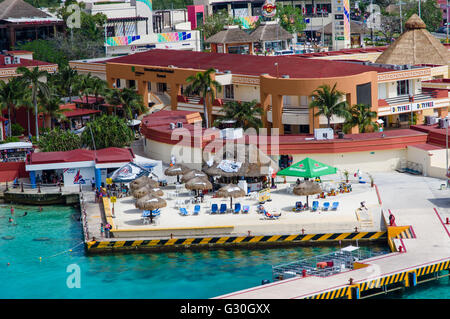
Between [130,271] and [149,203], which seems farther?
[149,203]

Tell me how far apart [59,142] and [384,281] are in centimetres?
3480

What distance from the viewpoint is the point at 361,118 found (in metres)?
69.8

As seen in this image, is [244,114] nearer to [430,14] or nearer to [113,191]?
[113,191]

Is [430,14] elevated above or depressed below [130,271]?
above

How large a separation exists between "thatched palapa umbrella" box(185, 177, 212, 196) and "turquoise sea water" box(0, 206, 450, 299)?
7.45 meters

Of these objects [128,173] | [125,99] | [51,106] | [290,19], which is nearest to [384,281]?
[128,173]

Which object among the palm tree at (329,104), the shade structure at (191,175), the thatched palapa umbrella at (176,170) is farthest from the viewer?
the palm tree at (329,104)

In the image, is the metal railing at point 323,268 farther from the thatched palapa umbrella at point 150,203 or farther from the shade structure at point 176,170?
the shade structure at point 176,170

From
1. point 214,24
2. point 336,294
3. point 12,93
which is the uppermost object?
point 214,24

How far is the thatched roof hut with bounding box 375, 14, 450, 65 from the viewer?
9581 centimetres

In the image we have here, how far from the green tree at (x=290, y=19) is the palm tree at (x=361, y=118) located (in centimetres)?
8785

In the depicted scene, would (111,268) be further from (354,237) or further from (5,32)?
(5,32)

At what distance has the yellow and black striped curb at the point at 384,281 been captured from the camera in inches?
1625

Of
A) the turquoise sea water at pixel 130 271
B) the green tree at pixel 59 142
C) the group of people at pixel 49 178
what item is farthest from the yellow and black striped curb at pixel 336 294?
the green tree at pixel 59 142
